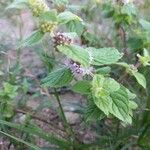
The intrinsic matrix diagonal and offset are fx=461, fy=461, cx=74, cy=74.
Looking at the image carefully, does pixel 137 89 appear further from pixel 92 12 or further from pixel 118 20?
pixel 92 12

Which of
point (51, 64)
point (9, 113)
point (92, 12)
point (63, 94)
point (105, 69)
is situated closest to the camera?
point (105, 69)

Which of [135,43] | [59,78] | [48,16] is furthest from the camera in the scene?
[135,43]

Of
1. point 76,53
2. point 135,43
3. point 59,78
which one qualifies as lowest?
point 135,43

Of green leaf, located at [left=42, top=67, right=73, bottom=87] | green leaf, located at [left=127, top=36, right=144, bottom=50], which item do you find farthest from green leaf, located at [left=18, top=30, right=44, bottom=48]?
green leaf, located at [left=127, top=36, right=144, bottom=50]

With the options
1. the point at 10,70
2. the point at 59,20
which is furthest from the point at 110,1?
the point at 59,20

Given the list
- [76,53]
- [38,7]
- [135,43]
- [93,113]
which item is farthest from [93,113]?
[135,43]

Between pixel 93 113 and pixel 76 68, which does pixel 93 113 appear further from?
pixel 76 68
